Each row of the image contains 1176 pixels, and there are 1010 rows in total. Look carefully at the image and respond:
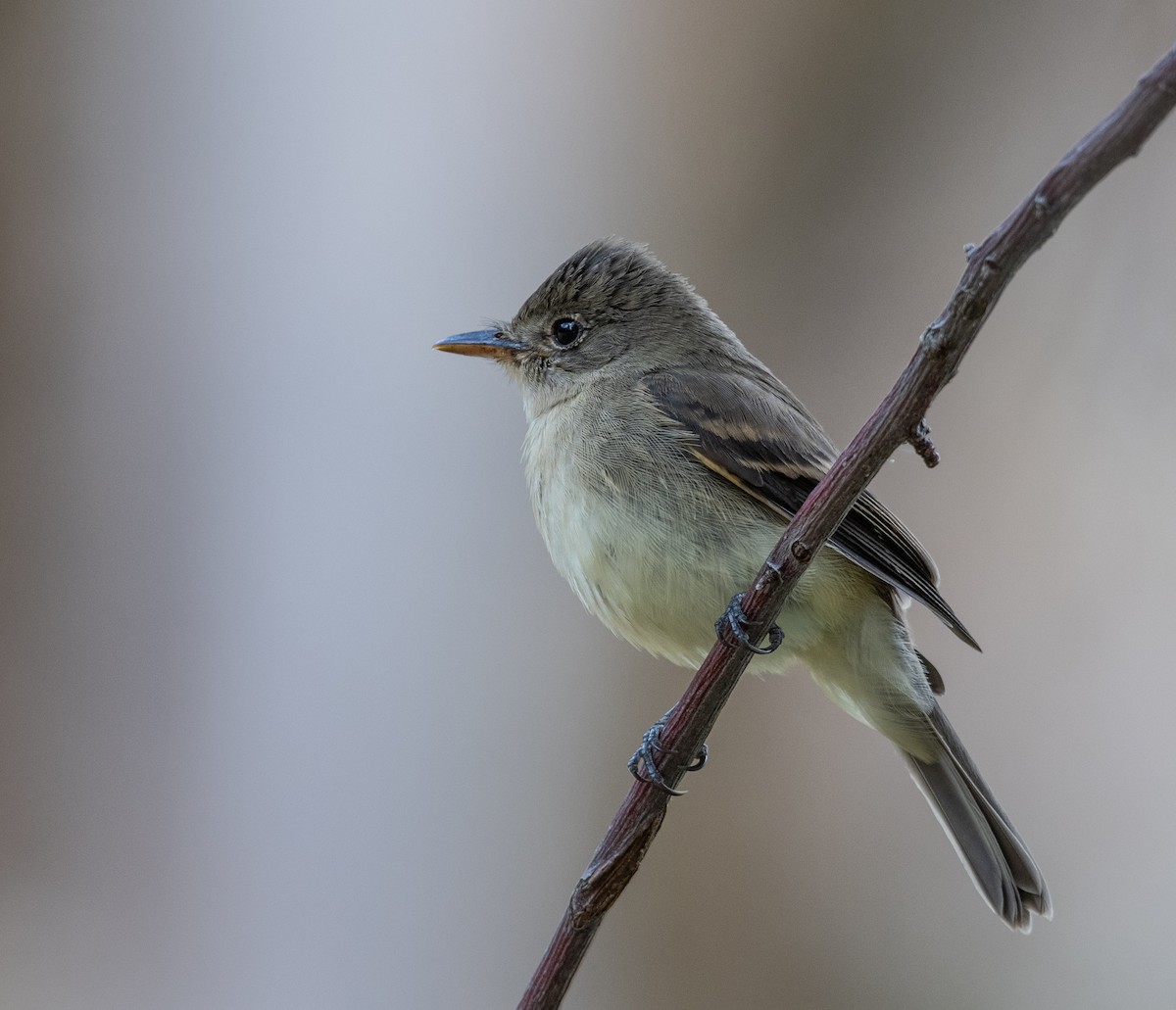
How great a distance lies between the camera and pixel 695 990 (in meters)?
3.88

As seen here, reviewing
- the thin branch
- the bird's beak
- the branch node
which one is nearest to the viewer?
the thin branch

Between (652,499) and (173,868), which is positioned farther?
(173,868)

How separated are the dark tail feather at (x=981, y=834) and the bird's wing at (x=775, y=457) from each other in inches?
18.6

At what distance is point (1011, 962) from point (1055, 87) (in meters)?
2.88

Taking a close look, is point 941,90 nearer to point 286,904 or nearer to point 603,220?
point 603,220

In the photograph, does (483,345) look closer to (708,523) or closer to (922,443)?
(708,523)

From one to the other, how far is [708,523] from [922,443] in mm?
1097

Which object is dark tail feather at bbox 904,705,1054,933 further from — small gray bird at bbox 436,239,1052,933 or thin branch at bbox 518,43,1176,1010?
thin branch at bbox 518,43,1176,1010

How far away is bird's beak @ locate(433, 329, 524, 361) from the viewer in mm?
3053

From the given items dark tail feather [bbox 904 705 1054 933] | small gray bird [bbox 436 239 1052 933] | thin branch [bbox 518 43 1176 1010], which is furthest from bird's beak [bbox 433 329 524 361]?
thin branch [bbox 518 43 1176 1010]

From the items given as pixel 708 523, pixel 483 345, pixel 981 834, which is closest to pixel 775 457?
pixel 708 523

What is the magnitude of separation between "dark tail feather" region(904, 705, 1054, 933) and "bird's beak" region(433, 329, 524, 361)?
1392 millimetres

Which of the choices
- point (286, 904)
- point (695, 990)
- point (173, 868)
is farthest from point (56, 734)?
point (695, 990)

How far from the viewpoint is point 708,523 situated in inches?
96.7
